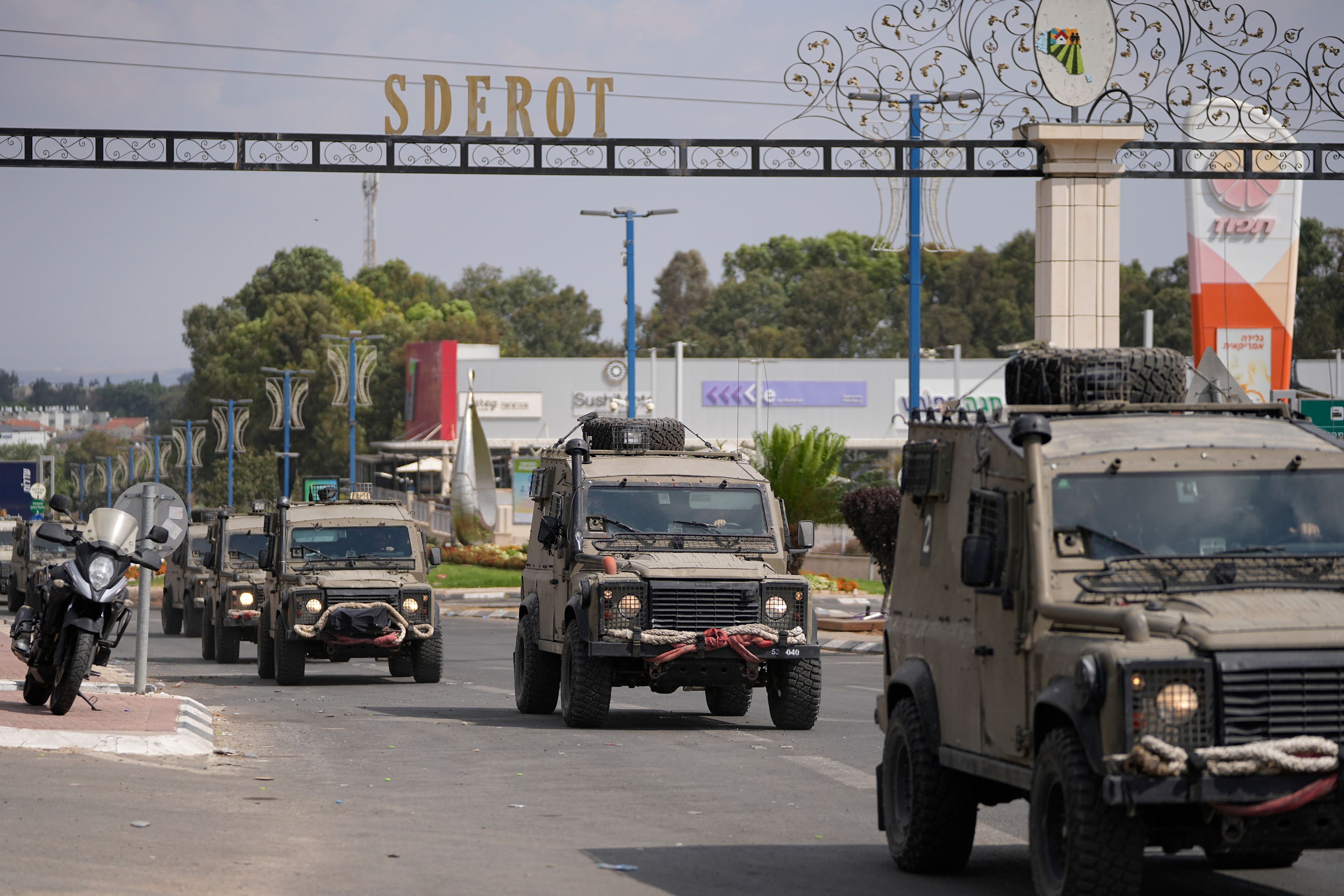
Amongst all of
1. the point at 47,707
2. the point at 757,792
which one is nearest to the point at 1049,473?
the point at 757,792

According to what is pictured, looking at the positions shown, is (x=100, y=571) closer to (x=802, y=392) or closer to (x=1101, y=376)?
(x=1101, y=376)

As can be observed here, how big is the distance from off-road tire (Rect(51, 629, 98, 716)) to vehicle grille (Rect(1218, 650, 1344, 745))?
9.94 metres

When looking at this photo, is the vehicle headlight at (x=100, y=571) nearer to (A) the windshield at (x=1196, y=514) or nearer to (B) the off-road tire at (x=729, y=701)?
(B) the off-road tire at (x=729, y=701)

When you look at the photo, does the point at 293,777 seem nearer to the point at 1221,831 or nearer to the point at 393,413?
the point at 1221,831

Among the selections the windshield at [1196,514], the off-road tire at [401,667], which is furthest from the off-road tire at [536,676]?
the windshield at [1196,514]

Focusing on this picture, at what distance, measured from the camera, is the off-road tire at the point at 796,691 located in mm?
15734

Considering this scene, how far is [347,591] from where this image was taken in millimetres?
21328

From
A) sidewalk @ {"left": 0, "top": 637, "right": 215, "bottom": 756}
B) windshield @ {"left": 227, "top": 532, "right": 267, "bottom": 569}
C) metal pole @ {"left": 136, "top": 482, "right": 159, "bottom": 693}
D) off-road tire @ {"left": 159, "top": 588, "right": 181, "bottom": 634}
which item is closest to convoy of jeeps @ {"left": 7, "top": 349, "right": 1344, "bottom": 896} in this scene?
sidewalk @ {"left": 0, "top": 637, "right": 215, "bottom": 756}

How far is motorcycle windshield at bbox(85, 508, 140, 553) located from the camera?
565 inches

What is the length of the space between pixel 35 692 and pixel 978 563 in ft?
32.4

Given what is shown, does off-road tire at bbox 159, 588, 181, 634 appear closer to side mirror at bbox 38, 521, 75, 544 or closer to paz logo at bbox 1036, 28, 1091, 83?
paz logo at bbox 1036, 28, 1091, 83

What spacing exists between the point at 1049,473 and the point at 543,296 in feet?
431

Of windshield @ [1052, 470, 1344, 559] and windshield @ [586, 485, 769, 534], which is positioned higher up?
windshield @ [1052, 470, 1344, 559]

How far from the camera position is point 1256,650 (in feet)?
21.4
